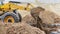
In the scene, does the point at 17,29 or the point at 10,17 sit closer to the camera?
the point at 17,29

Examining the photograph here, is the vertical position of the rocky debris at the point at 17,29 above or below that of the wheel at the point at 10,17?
above

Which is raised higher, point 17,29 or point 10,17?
point 17,29

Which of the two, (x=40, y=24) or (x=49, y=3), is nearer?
(x=40, y=24)

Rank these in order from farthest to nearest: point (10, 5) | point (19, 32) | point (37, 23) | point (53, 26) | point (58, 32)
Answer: point (10, 5) → point (37, 23) → point (53, 26) → point (58, 32) → point (19, 32)

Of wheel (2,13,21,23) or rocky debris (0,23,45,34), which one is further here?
wheel (2,13,21,23)

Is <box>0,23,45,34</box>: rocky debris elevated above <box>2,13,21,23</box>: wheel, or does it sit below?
above

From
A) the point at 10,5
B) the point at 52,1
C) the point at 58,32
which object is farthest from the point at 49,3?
the point at 58,32

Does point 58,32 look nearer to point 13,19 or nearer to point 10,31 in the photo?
point 10,31

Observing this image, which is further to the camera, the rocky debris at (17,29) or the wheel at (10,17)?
the wheel at (10,17)

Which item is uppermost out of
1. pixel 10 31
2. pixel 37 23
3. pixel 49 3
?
pixel 10 31

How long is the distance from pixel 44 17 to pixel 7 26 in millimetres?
2170

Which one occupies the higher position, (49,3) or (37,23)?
(37,23)

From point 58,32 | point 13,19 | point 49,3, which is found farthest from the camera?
point 49,3

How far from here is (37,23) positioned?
20.8 feet
